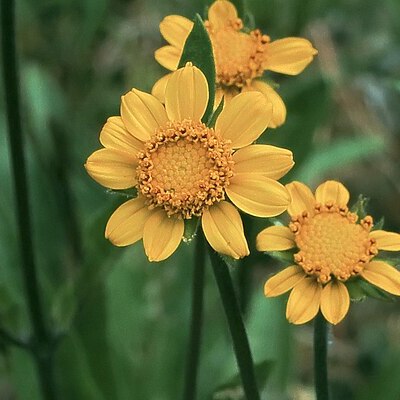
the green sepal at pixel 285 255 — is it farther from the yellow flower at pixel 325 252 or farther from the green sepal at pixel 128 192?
the green sepal at pixel 128 192

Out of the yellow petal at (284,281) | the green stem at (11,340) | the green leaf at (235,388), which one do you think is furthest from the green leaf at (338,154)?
the yellow petal at (284,281)

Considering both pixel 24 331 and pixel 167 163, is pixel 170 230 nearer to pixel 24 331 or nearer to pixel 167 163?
pixel 167 163

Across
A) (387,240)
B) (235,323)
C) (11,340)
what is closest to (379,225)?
(387,240)

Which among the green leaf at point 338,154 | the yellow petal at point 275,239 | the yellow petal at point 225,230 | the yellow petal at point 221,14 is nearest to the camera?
the yellow petal at point 225,230

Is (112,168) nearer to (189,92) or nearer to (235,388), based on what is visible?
(189,92)

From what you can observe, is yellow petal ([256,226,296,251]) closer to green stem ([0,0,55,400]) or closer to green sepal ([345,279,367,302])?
green sepal ([345,279,367,302])
